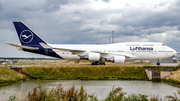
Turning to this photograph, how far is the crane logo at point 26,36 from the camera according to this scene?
36.4 metres

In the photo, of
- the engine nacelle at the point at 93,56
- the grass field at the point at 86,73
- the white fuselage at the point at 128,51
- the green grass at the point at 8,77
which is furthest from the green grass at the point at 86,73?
the white fuselage at the point at 128,51

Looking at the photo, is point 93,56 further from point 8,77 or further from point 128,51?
point 8,77

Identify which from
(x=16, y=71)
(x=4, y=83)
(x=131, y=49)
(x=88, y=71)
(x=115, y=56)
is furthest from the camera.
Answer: (x=131, y=49)

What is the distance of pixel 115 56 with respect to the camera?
3316 cm

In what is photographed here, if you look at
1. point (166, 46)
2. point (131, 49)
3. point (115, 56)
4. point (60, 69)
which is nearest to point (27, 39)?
point (60, 69)

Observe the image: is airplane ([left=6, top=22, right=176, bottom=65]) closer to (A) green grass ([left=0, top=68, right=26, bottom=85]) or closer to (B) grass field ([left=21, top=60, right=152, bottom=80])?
(B) grass field ([left=21, top=60, right=152, bottom=80])

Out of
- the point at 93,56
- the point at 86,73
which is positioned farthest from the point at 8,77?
the point at 93,56

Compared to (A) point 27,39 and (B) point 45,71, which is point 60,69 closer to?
(B) point 45,71

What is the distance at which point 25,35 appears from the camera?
36406mm

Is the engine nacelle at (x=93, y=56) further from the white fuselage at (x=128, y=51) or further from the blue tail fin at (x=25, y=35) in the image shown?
the blue tail fin at (x=25, y=35)

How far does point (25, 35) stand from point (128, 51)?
20.5 m

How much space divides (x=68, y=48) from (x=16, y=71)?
37.2 ft

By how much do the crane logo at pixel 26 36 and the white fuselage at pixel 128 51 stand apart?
6.02 m

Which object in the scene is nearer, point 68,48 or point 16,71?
point 16,71
